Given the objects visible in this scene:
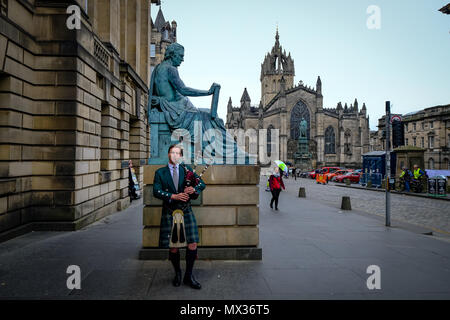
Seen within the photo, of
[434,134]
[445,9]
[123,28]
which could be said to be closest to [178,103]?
[123,28]

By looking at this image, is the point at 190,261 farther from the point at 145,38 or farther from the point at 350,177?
the point at 350,177

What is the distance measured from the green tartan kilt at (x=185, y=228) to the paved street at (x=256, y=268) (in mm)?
604

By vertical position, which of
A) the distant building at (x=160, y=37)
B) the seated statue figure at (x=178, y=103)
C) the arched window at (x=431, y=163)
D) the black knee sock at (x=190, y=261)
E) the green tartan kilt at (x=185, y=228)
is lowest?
the black knee sock at (x=190, y=261)

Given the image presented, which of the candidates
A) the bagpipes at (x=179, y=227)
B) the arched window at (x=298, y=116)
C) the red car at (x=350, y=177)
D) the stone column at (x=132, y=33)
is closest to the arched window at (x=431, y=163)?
the arched window at (x=298, y=116)

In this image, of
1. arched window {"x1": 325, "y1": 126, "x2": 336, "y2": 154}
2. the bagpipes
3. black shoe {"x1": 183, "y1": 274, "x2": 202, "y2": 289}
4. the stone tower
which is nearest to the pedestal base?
black shoe {"x1": 183, "y1": 274, "x2": 202, "y2": 289}

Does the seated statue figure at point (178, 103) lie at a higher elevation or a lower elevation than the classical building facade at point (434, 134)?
lower

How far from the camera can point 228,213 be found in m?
4.85

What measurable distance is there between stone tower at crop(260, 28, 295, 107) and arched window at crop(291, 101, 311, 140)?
23.1m

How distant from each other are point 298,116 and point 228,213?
213ft

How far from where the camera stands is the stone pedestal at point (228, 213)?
4.80 meters

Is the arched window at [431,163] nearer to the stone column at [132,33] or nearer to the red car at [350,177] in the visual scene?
the red car at [350,177]

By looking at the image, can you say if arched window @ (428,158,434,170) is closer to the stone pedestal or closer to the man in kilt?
the stone pedestal
